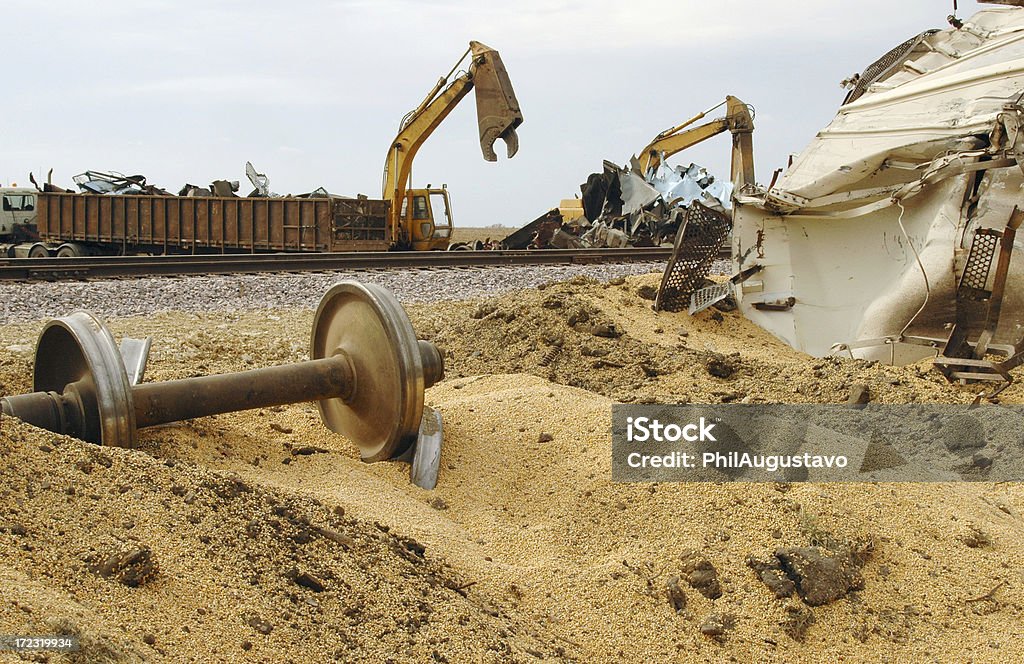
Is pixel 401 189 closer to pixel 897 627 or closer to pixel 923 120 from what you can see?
pixel 923 120

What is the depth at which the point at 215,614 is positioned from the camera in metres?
2.79

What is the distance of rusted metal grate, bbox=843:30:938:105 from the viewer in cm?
995

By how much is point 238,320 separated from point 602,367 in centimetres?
364

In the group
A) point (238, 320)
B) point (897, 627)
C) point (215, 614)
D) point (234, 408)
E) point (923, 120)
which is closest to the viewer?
point (215, 614)

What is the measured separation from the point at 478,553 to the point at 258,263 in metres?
9.79

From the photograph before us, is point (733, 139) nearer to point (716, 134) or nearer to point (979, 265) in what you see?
point (716, 134)

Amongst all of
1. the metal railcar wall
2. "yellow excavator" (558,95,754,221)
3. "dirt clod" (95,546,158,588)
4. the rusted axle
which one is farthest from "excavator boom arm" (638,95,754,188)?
"dirt clod" (95,546,158,588)

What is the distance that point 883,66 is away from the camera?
10.3m

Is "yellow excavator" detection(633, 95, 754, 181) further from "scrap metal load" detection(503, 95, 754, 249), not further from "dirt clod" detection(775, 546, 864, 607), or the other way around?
"dirt clod" detection(775, 546, 864, 607)

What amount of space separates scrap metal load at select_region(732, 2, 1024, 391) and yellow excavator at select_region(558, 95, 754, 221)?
9329mm

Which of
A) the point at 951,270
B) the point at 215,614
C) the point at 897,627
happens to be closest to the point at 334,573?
the point at 215,614

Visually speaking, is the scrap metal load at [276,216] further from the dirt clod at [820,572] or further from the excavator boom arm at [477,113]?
the dirt clod at [820,572]

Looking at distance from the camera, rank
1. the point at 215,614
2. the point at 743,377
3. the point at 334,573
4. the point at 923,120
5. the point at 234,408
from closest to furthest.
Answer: the point at 215,614, the point at 334,573, the point at 234,408, the point at 743,377, the point at 923,120

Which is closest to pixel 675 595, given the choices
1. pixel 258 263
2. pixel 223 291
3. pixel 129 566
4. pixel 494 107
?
pixel 129 566
